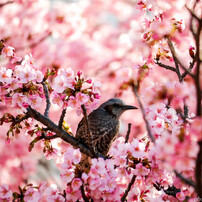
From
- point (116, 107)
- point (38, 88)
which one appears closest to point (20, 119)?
point (38, 88)

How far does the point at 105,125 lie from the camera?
14.4 ft

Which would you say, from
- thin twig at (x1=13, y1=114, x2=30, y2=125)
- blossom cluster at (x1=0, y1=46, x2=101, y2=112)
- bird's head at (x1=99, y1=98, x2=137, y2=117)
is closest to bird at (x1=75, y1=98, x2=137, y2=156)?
bird's head at (x1=99, y1=98, x2=137, y2=117)

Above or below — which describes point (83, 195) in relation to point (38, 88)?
below

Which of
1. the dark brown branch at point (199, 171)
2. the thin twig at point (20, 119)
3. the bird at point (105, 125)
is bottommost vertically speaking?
the dark brown branch at point (199, 171)

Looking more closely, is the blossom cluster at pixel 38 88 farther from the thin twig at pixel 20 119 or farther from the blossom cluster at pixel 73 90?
the thin twig at pixel 20 119

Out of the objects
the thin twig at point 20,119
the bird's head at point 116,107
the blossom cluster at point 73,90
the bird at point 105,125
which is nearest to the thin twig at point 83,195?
the blossom cluster at point 73,90

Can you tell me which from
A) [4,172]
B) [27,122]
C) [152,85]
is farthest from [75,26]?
[152,85]

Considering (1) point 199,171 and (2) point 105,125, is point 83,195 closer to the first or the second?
(1) point 199,171

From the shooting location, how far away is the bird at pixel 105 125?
4.34 m

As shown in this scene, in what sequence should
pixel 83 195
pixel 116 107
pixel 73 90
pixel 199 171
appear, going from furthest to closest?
pixel 116 107
pixel 73 90
pixel 83 195
pixel 199 171

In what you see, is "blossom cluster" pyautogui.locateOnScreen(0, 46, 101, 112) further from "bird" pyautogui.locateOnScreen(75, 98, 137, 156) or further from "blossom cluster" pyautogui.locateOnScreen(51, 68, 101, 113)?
"bird" pyautogui.locateOnScreen(75, 98, 137, 156)

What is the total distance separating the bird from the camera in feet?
14.2

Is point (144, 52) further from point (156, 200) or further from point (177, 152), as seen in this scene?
point (177, 152)

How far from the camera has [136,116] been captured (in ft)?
28.9
